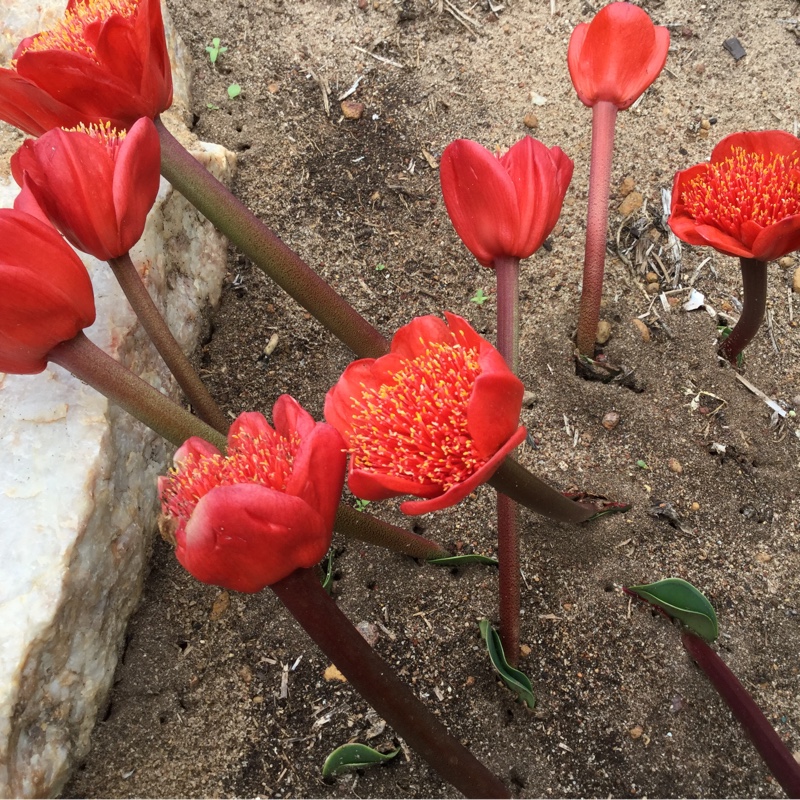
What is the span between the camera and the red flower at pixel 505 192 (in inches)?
40.3

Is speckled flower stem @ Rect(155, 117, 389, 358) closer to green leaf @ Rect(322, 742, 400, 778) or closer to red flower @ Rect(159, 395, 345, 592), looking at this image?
red flower @ Rect(159, 395, 345, 592)

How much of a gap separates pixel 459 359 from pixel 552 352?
0.68 m

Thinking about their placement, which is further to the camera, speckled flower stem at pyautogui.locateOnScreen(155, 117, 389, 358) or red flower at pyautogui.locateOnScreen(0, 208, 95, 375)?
speckled flower stem at pyautogui.locateOnScreen(155, 117, 389, 358)

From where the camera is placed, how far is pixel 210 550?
0.77 meters

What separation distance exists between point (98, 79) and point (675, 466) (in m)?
1.15

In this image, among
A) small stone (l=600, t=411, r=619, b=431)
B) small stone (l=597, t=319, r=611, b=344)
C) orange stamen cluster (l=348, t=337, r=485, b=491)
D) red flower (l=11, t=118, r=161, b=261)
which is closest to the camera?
orange stamen cluster (l=348, t=337, r=485, b=491)

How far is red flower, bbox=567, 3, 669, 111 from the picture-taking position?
1259 millimetres

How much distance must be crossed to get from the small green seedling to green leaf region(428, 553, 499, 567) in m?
1.32

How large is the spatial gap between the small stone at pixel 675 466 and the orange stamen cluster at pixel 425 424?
671mm

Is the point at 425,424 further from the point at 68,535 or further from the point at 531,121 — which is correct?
the point at 531,121

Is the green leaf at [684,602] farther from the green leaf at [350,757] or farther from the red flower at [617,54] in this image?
the red flower at [617,54]

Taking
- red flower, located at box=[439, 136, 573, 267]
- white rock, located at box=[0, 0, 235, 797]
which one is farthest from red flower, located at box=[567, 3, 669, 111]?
white rock, located at box=[0, 0, 235, 797]

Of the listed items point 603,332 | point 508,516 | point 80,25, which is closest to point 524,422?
point 603,332

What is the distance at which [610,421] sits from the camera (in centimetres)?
145
